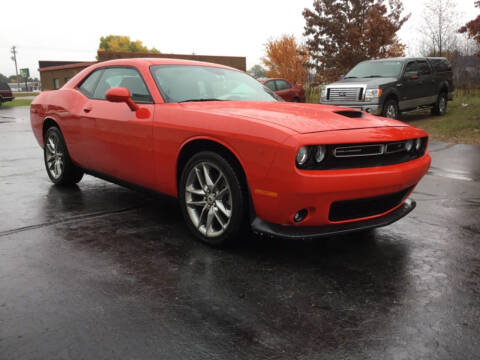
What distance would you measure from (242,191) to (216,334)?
1.25 m

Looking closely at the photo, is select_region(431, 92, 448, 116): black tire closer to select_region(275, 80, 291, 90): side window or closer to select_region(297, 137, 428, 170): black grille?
select_region(275, 80, 291, 90): side window

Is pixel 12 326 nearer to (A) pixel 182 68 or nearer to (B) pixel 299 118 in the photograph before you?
(B) pixel 299 118

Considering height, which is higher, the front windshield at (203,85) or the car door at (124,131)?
the front windshield at (203,85)

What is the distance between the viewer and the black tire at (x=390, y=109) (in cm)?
1261

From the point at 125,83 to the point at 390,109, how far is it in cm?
966

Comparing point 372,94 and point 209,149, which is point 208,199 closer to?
point 209,149

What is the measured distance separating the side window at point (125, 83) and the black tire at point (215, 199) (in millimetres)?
949

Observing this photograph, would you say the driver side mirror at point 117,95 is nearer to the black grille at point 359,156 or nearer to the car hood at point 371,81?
the black grille at point 359,156

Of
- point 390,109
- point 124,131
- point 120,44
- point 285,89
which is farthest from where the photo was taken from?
point 120,44

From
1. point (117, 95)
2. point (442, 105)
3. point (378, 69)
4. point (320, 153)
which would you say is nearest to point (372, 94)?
point (378, 69)

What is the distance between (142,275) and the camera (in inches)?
127

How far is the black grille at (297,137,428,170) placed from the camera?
3.23 m

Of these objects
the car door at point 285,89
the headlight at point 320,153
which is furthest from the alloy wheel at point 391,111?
the headlight at point 320,153

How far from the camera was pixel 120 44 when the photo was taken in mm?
88250
